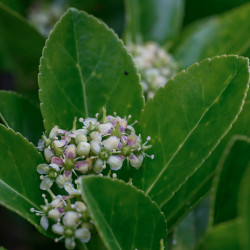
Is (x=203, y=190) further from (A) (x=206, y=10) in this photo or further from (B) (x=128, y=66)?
(A) (x=206, y=10)

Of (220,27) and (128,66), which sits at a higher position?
Result: (220,27)

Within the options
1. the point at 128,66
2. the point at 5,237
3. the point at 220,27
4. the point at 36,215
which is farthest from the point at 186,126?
the point at 5,237

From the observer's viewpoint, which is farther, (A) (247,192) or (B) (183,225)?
(B) (183,225)

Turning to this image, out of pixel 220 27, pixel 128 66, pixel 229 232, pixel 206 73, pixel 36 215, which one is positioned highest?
pixel 220 27

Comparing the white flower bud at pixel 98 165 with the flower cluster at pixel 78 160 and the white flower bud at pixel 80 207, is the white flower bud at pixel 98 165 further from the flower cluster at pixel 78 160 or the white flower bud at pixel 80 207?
the white flower bud at pixel 80 207

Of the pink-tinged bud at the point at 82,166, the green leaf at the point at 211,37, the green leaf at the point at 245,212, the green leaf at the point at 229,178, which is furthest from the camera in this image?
the green leaf at the point at 211,37

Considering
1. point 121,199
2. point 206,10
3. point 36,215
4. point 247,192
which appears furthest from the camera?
point 206,10

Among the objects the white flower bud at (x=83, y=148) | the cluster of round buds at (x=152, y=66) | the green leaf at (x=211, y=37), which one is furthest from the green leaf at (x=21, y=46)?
the white flower bud at (x=83, y=148)

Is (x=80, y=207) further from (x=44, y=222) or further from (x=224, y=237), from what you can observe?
(x=224, y=237)
